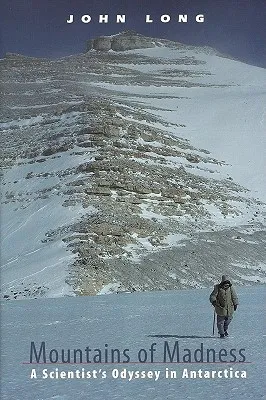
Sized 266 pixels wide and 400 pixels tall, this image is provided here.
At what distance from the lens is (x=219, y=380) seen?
7.45m

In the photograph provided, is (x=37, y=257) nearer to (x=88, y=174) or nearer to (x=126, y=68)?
(x=88, y=174)

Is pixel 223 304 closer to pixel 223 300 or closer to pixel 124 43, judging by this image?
pixel 223 300

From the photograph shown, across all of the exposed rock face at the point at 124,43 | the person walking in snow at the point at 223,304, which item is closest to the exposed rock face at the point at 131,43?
the exposed rock face at the point at 124,43

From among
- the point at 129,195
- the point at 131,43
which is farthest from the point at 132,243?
the point at 131,43

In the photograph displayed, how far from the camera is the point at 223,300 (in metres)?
10.4

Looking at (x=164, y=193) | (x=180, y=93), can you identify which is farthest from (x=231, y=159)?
(x=180, y=93)

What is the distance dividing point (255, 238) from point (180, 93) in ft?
166

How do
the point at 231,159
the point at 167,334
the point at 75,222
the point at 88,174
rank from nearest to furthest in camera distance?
the point at 167,334
the point at 75,222
the point at 88,174
the point at 231,159

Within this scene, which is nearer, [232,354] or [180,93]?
[232,354]

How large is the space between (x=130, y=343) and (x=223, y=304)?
70.4 inches

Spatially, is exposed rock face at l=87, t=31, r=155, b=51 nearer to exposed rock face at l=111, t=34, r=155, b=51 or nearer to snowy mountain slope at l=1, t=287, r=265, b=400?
exposed rock face at l=111, t=34, r=155, b=51

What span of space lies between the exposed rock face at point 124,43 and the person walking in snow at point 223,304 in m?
112

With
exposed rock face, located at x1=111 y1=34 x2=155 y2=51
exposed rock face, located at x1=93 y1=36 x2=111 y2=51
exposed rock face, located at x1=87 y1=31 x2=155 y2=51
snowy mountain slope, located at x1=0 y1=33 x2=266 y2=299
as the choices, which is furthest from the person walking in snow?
exposed rock face, located at x1=93 y1=36 x2=111 y2=51

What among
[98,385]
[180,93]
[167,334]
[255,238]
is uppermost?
[180,93]
